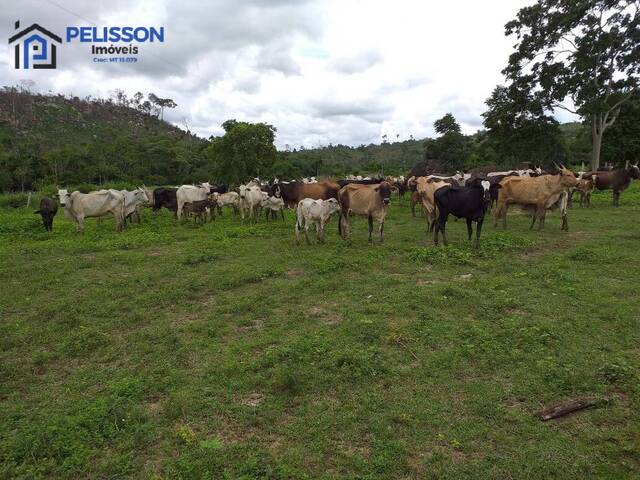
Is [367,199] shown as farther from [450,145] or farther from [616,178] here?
[450,145]

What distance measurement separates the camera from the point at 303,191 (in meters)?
17.8

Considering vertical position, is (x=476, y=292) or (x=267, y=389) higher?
(x=476, y=292)

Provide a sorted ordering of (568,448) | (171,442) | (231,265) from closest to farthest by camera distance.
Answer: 1. (568,448)
2. (171,442)
3. (231,265)

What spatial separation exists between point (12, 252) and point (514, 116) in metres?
30.9

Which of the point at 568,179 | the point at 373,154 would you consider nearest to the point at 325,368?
the point at 568,179

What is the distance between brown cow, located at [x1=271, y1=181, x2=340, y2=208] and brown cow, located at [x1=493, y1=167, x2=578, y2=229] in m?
6.27

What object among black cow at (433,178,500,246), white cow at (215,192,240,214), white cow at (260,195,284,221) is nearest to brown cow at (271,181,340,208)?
white cow at (260,195,284,221)

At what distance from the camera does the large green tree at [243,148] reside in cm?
3657

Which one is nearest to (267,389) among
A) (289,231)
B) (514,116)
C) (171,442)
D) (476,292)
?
(171,442)

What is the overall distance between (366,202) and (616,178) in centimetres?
1380

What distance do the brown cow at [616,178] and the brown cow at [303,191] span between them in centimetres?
1160

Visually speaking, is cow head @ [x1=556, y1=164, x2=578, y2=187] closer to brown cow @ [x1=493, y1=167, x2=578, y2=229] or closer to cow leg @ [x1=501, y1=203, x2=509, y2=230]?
brown cow @ [x1=493, y1=167, x2=578, y2=229]

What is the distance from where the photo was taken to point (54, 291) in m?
8.69

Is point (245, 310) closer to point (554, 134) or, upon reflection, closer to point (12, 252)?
point (12, 252)
